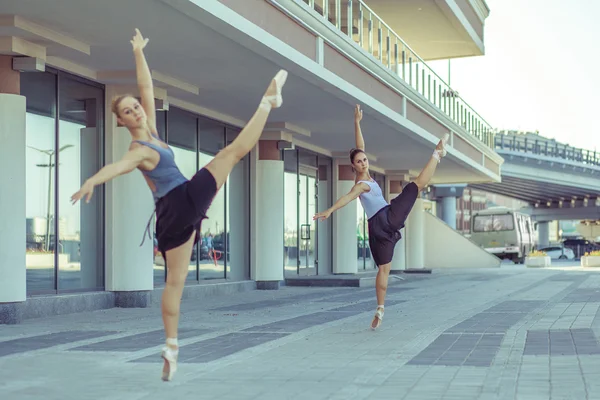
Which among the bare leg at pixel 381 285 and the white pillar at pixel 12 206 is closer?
the bare leg at pixel 381 285

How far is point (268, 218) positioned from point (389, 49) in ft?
15.3

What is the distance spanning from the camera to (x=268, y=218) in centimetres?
2259

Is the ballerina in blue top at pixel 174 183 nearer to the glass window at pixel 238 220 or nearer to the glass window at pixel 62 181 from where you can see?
the glass window at pixel 62 181

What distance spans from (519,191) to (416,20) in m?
56.9

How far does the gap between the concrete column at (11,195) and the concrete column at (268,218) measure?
10.0 meters

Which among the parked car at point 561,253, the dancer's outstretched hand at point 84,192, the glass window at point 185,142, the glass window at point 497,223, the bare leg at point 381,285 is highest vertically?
the glass window at point 185,142

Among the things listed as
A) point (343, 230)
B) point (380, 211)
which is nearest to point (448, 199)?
point (343, 230)

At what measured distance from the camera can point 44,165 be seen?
14992 millimetres

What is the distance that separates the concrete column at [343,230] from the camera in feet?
96.7

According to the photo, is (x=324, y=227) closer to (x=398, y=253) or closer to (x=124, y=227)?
(x=398, y=253)

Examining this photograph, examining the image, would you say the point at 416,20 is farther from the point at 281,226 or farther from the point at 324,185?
the point at 281,226

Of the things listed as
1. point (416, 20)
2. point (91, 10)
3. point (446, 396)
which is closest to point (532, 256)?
point (416, 20)

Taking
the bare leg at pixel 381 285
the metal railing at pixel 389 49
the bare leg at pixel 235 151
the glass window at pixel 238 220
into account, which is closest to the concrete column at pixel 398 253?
the metal railing at pixel 389 49

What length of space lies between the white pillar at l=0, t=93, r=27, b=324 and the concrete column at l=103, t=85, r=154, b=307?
320 cm
